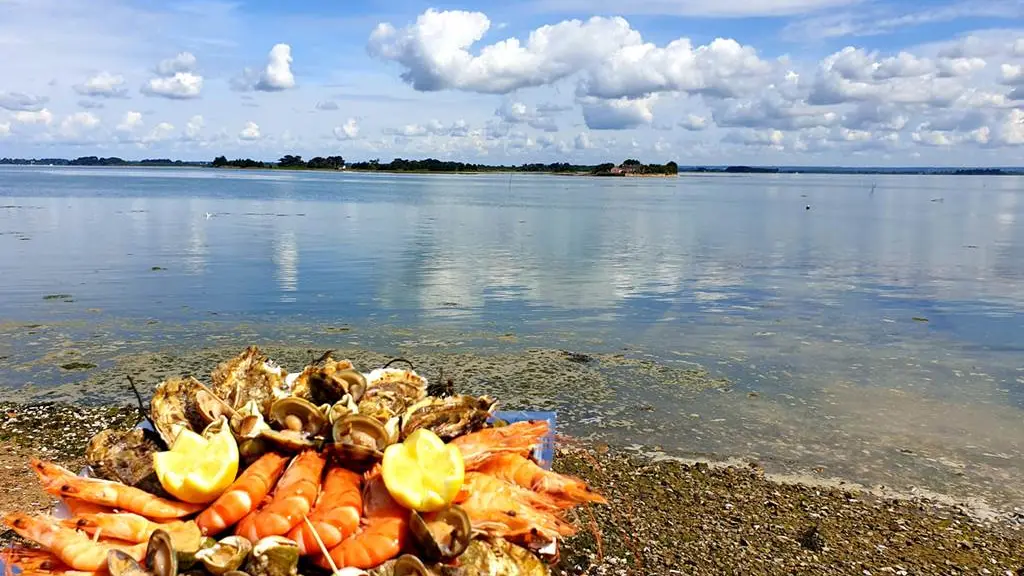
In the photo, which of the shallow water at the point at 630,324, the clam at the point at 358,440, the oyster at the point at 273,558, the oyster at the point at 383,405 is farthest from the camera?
the shallow water at the point at 630,324

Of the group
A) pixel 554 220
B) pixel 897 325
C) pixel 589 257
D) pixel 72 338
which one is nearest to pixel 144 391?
pixel 72 338

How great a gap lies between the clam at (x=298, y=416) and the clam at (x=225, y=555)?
0.83 m

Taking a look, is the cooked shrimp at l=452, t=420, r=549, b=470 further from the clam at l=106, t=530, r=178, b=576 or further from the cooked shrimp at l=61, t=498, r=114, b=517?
the cooked shrimp at l=61, t=498, r=114, b=517

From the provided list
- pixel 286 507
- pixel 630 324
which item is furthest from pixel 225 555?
pixel 630 324

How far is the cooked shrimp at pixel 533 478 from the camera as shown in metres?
4.10

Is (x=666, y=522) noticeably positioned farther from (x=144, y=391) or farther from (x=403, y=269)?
(x=403, y=269)

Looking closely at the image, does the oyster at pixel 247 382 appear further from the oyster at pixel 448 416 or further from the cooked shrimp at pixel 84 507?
the cooked shrimp at pixel 84 507

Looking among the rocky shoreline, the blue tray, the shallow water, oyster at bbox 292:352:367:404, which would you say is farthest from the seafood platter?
the shallow water

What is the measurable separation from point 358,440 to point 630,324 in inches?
498

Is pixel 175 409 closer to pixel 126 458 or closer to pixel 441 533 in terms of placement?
pixel 126 458

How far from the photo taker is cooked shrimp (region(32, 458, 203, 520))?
11.9 ft

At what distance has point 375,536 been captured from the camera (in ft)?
11.6

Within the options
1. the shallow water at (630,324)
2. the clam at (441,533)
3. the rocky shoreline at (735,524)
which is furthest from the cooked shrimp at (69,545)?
the shallow water at (630,324)

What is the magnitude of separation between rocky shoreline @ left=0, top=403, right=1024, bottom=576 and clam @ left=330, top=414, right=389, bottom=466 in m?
2.12
